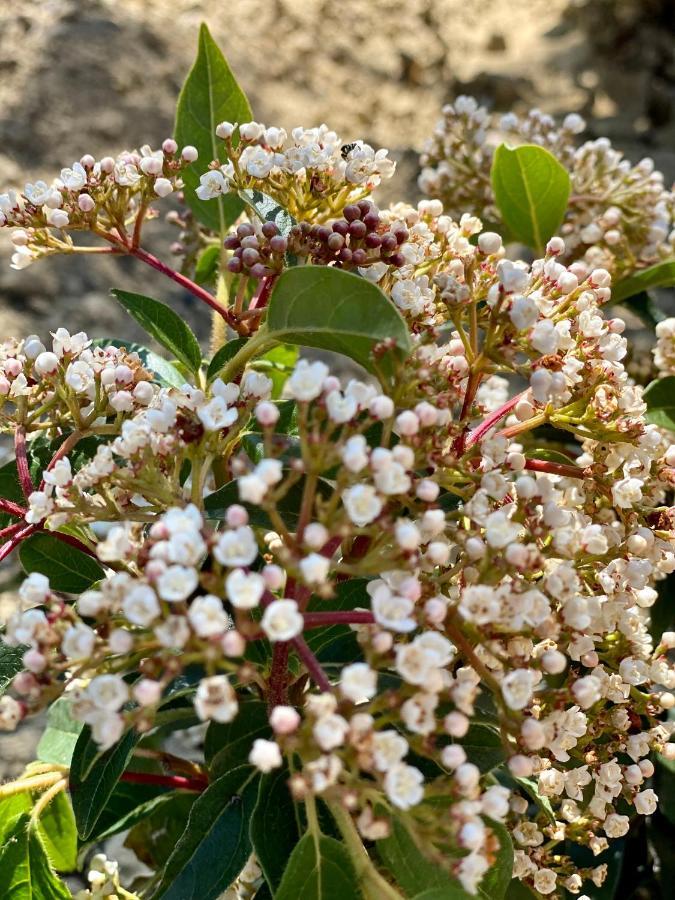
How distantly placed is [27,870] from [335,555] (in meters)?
0.50

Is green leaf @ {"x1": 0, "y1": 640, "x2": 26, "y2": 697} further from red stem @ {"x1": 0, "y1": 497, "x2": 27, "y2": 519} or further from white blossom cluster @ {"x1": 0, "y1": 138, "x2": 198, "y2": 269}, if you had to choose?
white blossom cluster @ {"x1": 0, "y1": 138, "x2": 198, "y2": 269}

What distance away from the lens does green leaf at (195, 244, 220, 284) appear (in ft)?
4.36

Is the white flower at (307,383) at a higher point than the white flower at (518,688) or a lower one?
higher

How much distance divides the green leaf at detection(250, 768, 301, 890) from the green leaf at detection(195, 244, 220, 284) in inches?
29.1

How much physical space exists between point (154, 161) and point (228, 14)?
224cm

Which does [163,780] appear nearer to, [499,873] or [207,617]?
[499,873]

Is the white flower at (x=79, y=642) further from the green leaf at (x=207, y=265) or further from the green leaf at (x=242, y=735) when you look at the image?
the green leaf at (x=207, y=265)

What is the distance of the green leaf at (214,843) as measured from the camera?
0.82 m

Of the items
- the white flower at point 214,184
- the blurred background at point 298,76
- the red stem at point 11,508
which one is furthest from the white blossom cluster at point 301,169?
the blurred background at point 298,76

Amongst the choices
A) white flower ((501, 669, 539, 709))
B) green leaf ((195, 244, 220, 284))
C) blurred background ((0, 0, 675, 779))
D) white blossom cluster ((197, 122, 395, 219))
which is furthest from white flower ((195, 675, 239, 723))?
blurred background ((0, 0, 675, 779))

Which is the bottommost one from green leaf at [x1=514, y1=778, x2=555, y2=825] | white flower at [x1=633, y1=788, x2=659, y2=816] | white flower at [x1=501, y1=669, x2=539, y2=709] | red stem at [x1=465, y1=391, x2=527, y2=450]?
green leaf at [x1=514, y1=778, x2=555, y2=825]

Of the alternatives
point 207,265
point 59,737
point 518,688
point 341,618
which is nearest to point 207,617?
point 341,618

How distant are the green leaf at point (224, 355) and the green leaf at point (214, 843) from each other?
1.26 feet

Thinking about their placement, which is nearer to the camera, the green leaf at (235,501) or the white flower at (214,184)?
the green leaf at (235,501)
